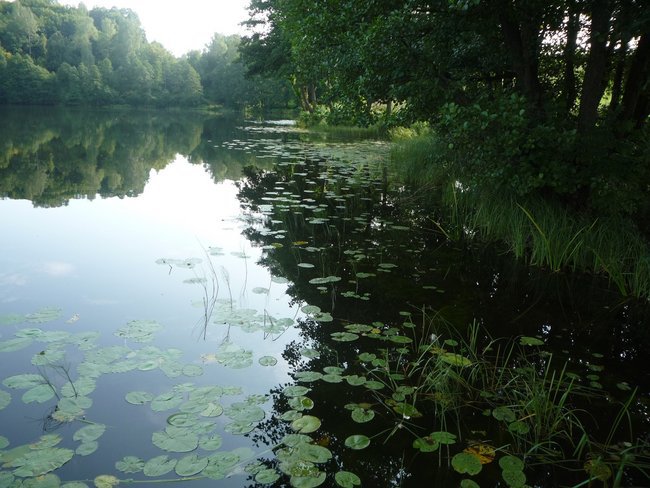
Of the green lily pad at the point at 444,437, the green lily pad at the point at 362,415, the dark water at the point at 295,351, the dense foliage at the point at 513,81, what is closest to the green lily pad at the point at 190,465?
the dark water at the point at 295,351

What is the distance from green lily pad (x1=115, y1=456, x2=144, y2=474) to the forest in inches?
2319

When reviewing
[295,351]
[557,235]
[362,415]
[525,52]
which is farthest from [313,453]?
[525,52]

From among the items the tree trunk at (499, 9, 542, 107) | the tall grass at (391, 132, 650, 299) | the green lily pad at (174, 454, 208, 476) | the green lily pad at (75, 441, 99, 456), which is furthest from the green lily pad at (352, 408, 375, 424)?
the tree trunk at (499, 9, 542, 107)

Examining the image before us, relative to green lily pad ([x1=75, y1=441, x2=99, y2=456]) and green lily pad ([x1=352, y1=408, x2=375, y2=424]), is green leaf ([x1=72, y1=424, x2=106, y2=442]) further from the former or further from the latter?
green lily pad ([x1=352, y1=408, x2=375, y2=424])

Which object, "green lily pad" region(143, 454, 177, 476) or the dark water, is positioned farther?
the dark water

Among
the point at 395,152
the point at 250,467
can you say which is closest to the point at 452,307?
the point at 250,467

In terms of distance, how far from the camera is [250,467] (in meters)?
2.43

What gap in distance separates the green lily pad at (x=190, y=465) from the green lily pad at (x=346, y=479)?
28.5 inches

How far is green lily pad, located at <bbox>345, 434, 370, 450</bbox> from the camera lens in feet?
8.64

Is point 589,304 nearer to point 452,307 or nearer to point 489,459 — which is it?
point 452,307

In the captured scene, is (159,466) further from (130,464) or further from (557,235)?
(557,235)

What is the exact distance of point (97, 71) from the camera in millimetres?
61625

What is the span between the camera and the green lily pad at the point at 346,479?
2346 millimetres

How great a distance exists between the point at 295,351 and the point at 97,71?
70.7 m
